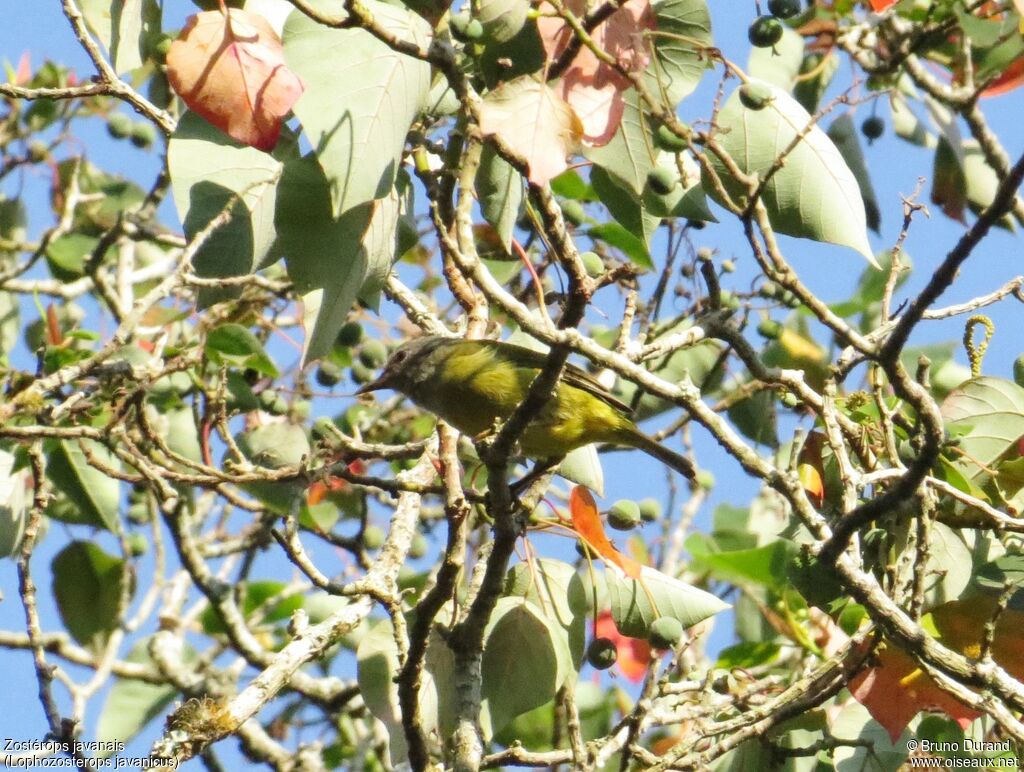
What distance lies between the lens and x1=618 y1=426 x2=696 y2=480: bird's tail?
4109 millimetres

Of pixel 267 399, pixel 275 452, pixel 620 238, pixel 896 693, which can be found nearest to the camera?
pixel 896 693

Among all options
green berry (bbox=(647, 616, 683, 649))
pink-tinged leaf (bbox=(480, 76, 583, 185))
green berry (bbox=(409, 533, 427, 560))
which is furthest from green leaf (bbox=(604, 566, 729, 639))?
green berry (bbox=(409, 533, 427, 560))

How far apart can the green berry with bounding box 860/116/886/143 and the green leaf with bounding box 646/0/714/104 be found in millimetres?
2819

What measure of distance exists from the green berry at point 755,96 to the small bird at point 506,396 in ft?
3.69

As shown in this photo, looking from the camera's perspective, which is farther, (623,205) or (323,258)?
(623,205)

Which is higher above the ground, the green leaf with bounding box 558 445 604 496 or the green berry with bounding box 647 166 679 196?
the green berry with bounding box 647 166 679 196

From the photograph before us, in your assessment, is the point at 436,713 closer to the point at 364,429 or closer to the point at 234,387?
the point at 234,387

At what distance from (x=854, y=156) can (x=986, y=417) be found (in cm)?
202

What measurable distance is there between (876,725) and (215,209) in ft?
7.23

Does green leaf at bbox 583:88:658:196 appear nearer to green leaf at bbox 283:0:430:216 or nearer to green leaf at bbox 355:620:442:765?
green leaf at bbox 283:0:430:216

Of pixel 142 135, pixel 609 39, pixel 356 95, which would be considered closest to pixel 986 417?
pixel 609 39

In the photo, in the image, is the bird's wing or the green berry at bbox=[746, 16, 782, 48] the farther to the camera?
the bird's wing

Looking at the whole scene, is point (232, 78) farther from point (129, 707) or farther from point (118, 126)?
point (118, 126)

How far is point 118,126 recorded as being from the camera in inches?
246
